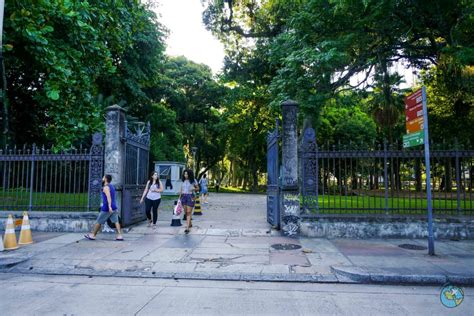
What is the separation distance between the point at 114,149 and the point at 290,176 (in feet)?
18.1

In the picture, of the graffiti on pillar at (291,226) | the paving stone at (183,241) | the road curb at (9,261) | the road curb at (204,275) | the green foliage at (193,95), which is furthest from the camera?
the green foliage at (193,95)

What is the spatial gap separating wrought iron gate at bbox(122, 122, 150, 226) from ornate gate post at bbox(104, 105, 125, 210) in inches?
10.9

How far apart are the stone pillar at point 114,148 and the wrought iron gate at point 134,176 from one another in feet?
1.03

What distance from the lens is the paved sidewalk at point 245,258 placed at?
21.6 ft

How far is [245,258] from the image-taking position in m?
7.84

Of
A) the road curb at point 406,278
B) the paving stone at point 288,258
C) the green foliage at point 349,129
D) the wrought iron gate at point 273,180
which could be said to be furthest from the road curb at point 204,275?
the green foliage at point 349,129

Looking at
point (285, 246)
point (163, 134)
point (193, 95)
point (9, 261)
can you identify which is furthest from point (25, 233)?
point (193, 95)

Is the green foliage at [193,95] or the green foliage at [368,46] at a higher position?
the green foliage at [193,95]

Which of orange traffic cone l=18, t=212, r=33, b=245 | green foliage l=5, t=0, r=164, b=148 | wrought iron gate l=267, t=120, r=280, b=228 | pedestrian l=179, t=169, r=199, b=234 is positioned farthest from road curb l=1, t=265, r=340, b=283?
green foliage l=5, t=0, r=164, b=148

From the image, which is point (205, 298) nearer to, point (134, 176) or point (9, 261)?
point (9, 261)

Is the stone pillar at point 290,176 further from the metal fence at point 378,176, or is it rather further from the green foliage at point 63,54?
the green foliage at point 63,54

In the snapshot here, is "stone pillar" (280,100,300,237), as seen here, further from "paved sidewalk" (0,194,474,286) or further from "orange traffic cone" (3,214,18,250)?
"orange traffic cone" (3,214,18,250)

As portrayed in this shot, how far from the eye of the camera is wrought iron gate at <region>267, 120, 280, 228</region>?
11.2 metres

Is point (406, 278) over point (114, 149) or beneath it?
beneath
